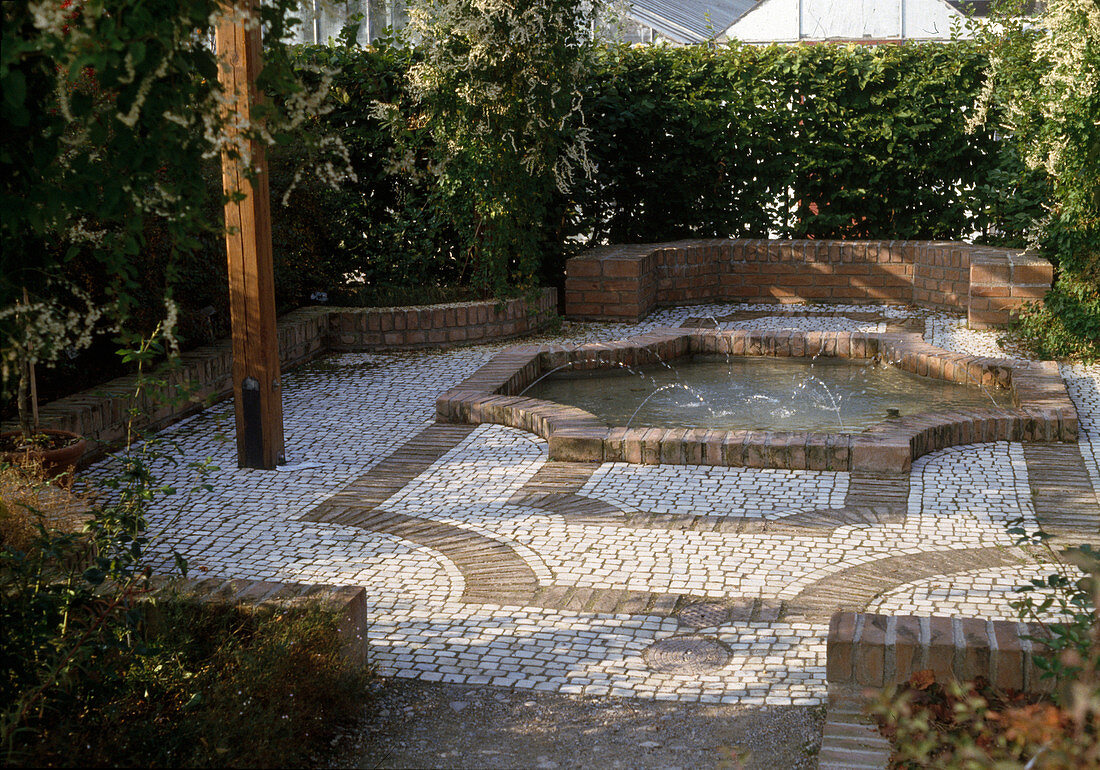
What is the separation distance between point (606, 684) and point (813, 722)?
718 millimetres

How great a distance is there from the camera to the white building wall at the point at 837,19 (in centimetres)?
3225

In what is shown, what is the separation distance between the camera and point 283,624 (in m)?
3.79

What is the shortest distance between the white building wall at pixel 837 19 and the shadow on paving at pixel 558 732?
3058 cm

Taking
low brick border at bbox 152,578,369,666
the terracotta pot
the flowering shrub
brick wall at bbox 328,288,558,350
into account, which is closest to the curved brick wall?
brick wall at bbox 328,288,558,350

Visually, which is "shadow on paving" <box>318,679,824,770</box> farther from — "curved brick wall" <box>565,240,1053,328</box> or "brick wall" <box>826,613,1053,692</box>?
"curved brick wall" <box>565,240,1053,328</box>

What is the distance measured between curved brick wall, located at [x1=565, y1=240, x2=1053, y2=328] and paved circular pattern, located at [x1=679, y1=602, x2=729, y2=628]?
675cm

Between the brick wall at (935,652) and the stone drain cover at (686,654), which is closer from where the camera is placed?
the brick wall at (935,652)

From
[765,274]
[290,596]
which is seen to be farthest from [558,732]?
[765,274]

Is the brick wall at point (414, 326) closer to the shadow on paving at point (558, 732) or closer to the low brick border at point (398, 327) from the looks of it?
the low brick border at point (398, 327)

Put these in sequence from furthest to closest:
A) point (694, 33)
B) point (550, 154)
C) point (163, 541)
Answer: point (694, 33) < point (550, 154) < point (163, 541)

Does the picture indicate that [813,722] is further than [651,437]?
No

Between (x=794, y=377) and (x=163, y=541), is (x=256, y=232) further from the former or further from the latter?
(x=794, y=377)

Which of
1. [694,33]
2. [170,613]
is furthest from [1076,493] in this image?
[694,33]

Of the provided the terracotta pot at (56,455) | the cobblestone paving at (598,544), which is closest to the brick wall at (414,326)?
the cobblestone paving at (598,544)
